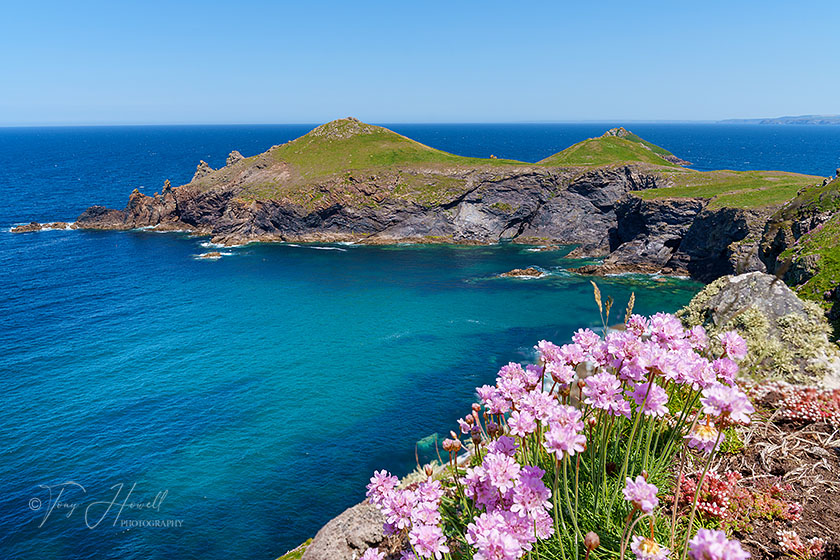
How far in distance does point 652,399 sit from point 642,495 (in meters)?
1.46

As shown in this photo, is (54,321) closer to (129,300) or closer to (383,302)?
(129,300)

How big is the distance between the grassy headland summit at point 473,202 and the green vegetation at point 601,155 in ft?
1.37

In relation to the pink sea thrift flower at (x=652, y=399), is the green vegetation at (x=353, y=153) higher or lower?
higher

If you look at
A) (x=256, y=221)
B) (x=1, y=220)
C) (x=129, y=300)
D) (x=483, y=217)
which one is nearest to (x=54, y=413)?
(x=129, y=300)

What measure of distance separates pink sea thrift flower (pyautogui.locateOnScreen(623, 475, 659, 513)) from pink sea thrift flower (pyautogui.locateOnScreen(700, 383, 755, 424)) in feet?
2.59

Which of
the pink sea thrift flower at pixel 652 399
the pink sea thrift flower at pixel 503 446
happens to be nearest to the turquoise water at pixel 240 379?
the pink sea thrift flower at pixel 503 446

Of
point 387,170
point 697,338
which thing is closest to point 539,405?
point 697,338

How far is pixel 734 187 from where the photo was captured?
6469cm

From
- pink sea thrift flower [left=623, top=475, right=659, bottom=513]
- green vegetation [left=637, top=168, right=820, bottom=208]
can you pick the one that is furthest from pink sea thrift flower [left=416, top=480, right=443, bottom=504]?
green vegetation [left=637, top=168, right=820, bottom=208]

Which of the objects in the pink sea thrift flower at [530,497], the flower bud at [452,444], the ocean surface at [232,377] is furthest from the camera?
the ocean surface at [232,377]

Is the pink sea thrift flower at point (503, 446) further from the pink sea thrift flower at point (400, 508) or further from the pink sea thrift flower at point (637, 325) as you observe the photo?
the pink sea thrift flower at point (637, 325)

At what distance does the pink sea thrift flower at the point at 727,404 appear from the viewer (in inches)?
149

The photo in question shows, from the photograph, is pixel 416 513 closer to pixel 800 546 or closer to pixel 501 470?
pixel 501 470

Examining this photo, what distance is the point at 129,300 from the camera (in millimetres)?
52844
